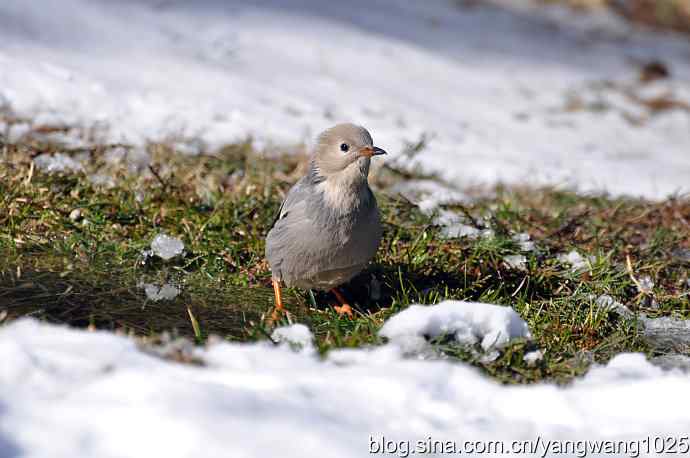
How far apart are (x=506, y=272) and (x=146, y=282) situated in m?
1.89

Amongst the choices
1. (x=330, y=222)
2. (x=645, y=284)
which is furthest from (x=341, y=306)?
(x=645, y=284)

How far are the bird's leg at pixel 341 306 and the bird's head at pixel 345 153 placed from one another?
1.99 ft

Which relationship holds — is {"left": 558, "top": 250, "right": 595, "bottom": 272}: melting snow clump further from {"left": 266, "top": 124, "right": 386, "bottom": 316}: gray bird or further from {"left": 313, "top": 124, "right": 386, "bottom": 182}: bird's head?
{"left": 313, "top": 124, "right": 386, "bottom": 182}: bird's head

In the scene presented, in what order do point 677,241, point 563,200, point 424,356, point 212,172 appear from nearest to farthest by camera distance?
point 424,356
point 677,241
point 212,172
point 563,200

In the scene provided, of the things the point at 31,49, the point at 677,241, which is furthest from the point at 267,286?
the point at 31,49

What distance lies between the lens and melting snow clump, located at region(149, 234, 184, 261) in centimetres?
411

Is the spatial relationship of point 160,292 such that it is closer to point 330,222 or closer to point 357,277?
point 330,222

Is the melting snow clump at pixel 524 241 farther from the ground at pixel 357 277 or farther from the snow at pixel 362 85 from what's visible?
the snow at pixel 362 85

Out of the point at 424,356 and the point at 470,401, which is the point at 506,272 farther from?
the point at 470,401

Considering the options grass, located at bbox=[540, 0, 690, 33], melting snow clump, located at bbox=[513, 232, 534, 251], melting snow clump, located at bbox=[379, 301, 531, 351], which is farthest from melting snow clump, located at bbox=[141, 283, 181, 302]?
grass, located at bbox=[540, 0, 690, 33]

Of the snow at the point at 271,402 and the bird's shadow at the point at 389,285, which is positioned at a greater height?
the snow at the point at 271,402

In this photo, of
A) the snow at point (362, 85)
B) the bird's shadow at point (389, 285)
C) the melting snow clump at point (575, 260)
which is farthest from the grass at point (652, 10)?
the bird's shadow at point (389, 285)

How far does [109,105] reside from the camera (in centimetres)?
641

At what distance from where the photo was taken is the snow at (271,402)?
2.12m
